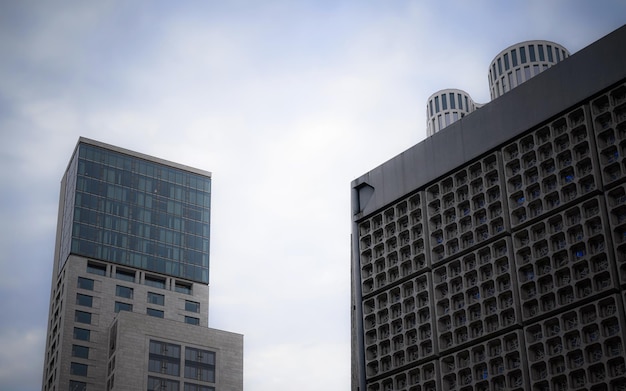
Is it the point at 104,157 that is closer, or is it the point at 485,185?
the point at 485,185

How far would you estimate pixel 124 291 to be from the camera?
160875 mm

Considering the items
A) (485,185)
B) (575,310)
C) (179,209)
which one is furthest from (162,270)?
(575,310)

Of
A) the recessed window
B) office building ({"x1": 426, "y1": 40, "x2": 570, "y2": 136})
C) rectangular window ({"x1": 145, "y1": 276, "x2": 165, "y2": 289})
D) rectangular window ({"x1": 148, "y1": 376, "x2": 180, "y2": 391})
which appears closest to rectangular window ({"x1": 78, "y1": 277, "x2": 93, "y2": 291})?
rectangular window ({"x1": 145, "y1": 276, "x2": 165, "y2": 289})

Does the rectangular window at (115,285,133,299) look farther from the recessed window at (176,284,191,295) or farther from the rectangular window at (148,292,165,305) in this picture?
the recessed window at (176,284,191,295)

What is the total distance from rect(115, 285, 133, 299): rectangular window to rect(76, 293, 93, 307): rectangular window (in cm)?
433

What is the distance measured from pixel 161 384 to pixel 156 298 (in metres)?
19.1

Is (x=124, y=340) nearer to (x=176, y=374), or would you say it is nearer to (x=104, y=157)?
(x=176, y=374)

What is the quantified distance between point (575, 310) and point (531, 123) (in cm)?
1713

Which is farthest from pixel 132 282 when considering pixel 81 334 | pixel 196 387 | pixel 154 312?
pixel 196 387

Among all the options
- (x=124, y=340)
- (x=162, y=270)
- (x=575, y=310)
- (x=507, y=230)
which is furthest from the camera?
(x=162, y=270)

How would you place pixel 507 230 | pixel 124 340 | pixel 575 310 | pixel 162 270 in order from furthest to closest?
pixel 162 270 < pixel 124 340 < pixel 507 230 < pixel 575 310

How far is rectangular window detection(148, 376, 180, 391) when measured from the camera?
14675cm

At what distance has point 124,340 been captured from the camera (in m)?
148

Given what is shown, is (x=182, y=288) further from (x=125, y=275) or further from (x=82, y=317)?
(x=82, y=317)
